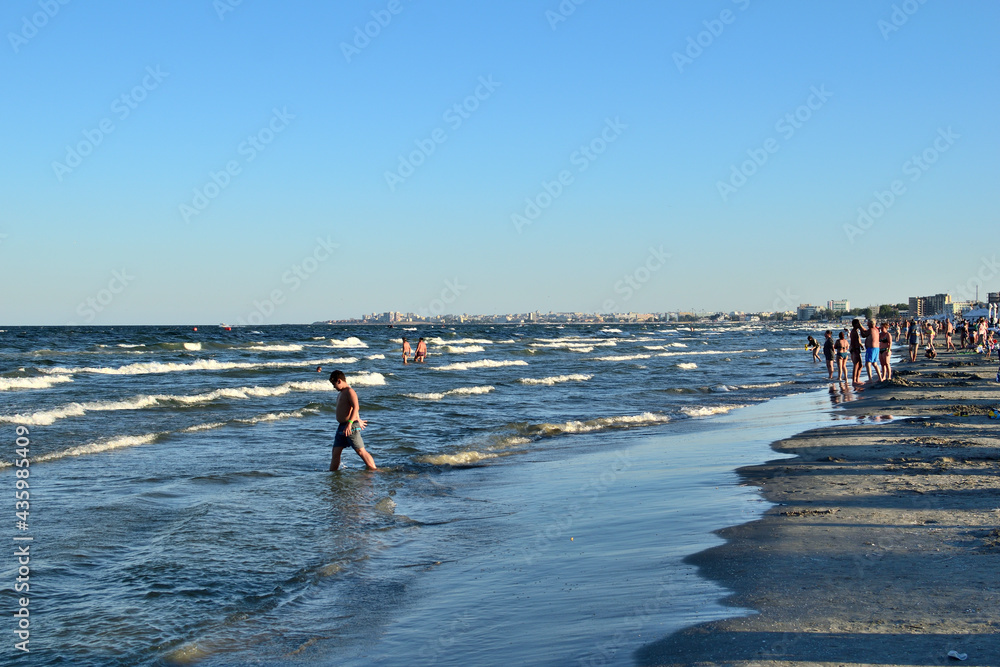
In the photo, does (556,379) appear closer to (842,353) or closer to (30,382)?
(842,353)

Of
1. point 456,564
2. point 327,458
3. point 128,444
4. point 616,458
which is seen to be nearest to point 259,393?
point 128,444

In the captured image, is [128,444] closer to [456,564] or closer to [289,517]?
[289,517]

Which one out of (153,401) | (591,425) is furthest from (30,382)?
(591,425)

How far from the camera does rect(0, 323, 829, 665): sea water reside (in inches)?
204

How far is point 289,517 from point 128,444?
713 cm

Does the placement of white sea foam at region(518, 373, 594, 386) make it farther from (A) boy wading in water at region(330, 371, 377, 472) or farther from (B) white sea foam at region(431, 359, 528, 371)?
(A) boy wading in water at region(330, 371, 377, 472)

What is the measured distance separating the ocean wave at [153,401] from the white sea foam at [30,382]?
7.12 meters

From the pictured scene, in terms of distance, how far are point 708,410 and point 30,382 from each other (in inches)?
950

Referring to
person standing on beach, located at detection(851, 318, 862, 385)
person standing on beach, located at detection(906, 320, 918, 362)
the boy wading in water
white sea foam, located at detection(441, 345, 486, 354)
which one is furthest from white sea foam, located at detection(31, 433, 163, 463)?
white sea foam, located at detection(441, 345, 486, 354)

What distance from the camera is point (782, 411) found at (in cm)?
1903

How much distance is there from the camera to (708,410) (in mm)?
20281

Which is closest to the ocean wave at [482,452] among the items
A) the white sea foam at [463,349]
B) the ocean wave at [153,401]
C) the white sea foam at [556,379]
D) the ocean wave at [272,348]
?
the ocean wave at [153,401]

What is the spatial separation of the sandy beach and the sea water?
15.9 inches

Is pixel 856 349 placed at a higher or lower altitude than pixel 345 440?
higher
